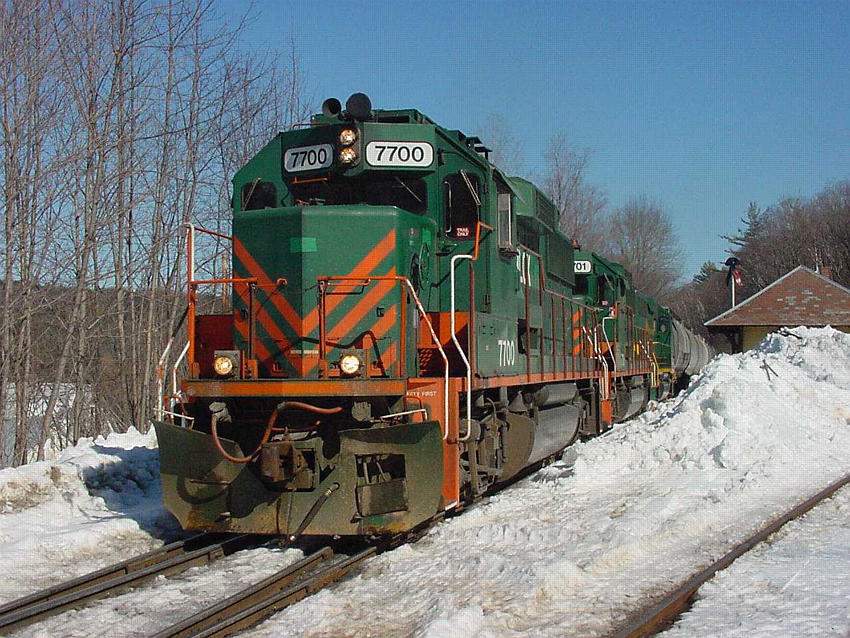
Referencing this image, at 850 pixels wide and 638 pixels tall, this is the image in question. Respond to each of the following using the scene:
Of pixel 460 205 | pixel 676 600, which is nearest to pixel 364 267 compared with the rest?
pixel 460 205

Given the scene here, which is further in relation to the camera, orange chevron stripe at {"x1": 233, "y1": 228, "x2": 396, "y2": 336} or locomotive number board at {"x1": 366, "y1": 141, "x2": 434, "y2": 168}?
locomotive number board at {"x1": 366, "y1": 141, "x2": 434, "y2": 168}

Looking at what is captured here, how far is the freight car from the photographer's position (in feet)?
20.5

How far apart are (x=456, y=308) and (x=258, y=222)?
6.06ft

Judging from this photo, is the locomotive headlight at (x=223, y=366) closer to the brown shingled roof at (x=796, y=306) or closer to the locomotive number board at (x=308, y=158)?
the locomotive number board at (x=308, y=158)

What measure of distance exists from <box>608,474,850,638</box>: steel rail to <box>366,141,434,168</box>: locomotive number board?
150 inches

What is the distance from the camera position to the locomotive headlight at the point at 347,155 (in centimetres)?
716

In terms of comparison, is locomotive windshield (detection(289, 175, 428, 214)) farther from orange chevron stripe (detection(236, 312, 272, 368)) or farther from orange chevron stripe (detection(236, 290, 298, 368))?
orange chevron stripe (detection(236, 312, 272, 368))

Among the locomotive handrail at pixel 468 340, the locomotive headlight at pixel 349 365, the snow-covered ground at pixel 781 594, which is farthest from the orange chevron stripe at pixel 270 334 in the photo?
the snow-covered ground at pixel 781 594

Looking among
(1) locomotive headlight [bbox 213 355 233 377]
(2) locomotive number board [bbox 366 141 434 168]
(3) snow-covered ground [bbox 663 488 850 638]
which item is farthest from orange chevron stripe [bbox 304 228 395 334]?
(3) snow-covered ground [bbox 663 488 850 638]

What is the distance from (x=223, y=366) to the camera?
21.4 feet

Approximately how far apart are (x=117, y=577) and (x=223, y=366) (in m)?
1.63

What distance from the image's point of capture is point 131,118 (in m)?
14.0

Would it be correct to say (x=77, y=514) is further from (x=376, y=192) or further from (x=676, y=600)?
(x=676, y=600)

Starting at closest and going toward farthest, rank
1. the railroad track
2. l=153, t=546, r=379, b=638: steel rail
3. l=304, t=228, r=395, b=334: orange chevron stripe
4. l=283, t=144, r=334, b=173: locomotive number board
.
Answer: l=153, t=546, r=379, b=638: steel rail < the railroad track < l=304, t=228, r=395, b=334: orange chevron stripe < l=283, t=144, r=334, b=173: locomotive number board
